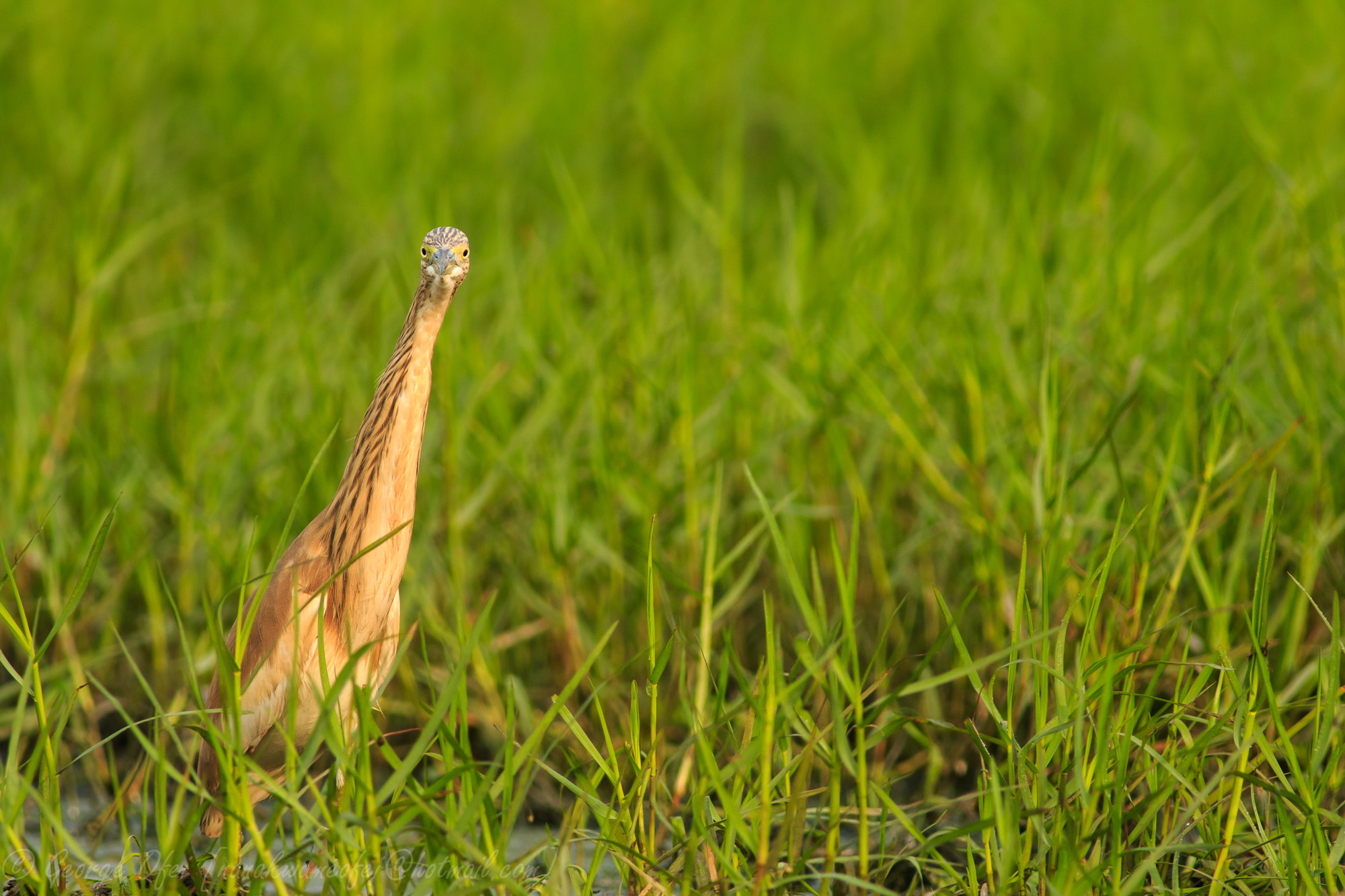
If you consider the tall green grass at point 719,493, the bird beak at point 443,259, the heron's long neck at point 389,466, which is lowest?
the tall green grass at point 719,493

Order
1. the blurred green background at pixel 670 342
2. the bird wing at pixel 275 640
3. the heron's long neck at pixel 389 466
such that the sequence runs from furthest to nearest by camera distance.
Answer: the blurred green background at pixel 670 342 < the bird wing at pixel 275 640 < the heron's long neck at pixel 389 466

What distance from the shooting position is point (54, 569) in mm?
2855

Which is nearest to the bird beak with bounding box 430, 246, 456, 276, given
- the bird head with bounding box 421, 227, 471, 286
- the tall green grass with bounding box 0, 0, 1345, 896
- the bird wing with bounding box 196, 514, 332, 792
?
the bird head with bounding box 421, 227, 471, 286

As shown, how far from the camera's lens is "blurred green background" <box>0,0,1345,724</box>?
299cm

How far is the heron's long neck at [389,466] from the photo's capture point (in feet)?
6.14

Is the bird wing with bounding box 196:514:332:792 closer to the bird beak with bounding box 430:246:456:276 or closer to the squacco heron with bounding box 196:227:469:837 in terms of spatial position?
the squacco heron with bounding box 196:227:469:837

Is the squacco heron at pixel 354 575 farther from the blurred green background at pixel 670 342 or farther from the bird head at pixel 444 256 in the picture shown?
the blurred green background at pixel 670 342

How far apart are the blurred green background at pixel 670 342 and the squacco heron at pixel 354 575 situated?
6.9 inches

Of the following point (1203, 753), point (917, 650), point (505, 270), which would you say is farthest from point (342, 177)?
point (1203, 753)

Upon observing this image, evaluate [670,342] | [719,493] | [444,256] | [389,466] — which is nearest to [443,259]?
[444,256]

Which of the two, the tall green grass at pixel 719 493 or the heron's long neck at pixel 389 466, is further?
the tall green grass at pixel 719 493

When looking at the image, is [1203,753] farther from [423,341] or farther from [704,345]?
[704,345]

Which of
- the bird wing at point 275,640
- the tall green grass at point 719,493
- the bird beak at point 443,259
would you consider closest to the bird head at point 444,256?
the bird beak at point 443,259

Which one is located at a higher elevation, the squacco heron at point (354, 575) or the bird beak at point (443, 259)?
the bird beak at point (443, 259)
